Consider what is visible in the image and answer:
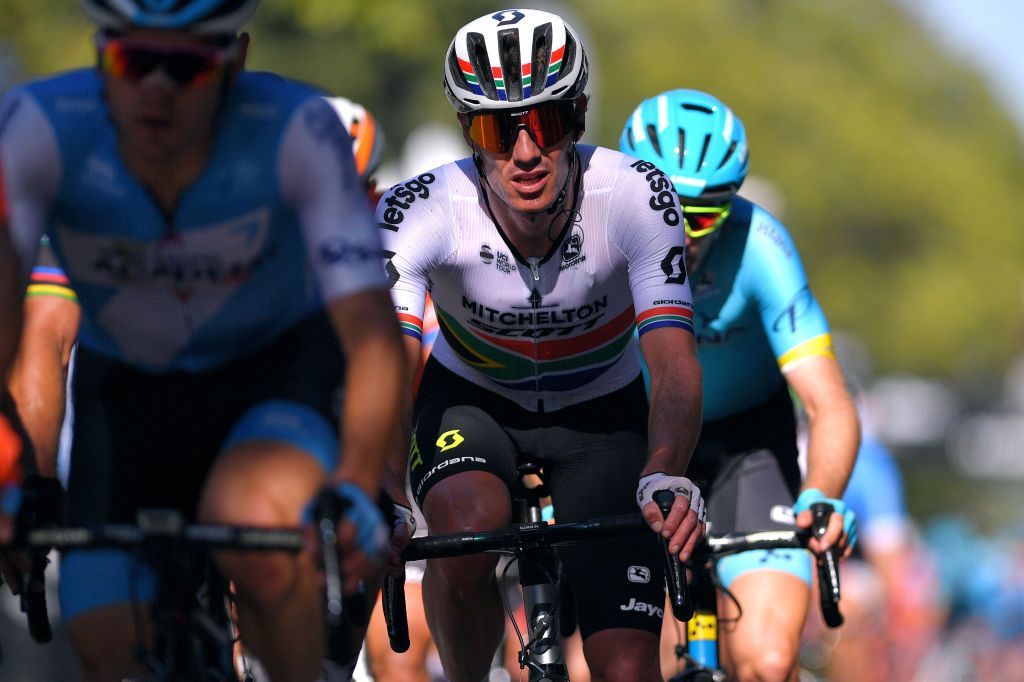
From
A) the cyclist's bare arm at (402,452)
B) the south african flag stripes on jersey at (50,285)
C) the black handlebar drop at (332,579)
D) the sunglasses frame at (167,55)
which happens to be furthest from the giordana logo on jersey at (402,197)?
the black handlebar drop at (332,579)

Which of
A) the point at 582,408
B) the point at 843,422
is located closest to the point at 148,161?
the point at 582,408

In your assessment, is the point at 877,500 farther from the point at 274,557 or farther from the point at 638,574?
the point at 274,557

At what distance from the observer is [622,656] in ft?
18.5

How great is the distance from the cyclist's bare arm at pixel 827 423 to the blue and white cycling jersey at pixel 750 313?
0.20 ft

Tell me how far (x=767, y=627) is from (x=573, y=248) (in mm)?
1893

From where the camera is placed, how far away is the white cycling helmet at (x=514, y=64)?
6109mm

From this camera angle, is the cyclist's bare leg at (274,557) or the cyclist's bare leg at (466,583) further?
the cyclist's bare leg at (466,583)

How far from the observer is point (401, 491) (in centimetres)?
569

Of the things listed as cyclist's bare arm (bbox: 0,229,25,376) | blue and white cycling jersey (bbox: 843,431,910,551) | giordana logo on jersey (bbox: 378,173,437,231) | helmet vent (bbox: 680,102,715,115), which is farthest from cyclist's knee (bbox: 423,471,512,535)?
blue and white cycling jersey (bbox: 843,431,910,551)

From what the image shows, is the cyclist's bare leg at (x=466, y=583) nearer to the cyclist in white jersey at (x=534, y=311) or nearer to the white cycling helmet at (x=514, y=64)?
the cyclist in white jersey at (x=534, y=311)

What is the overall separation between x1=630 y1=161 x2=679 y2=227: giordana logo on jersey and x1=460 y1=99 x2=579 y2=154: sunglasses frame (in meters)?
0.30

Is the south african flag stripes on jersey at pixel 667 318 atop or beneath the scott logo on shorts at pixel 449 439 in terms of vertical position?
atop

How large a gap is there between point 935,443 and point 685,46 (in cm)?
2746

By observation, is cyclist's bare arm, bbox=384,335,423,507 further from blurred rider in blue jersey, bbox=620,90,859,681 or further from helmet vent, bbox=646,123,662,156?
helmet vent, bbox=646,123,662,156
